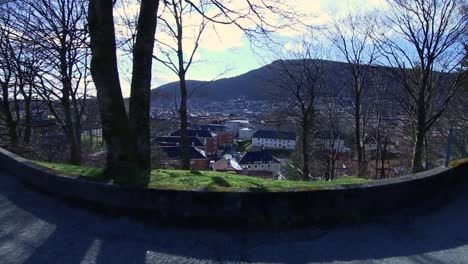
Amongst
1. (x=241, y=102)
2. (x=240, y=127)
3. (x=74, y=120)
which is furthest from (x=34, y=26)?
(x=240, y=127)

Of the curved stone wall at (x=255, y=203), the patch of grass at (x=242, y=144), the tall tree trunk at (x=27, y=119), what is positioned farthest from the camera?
the patch of grass at (x=242, y=144)

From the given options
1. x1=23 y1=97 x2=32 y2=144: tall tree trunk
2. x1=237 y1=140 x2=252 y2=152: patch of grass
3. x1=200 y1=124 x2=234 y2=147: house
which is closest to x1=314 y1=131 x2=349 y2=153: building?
x1=23 y1=97 x2=32 y2=144: tall tree trunk

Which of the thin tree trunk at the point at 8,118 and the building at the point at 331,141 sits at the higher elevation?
the thin tree trunk at the point at 8,118

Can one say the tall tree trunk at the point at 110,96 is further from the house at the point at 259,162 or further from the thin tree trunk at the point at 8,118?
the house at the point at 259,162

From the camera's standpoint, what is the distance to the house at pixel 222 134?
49781 mm

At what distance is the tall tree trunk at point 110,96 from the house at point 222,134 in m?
42.7

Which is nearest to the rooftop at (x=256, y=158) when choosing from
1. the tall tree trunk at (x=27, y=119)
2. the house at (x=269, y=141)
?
the house at (x=269, y=141)

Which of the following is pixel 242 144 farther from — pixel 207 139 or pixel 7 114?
pixel 7 114

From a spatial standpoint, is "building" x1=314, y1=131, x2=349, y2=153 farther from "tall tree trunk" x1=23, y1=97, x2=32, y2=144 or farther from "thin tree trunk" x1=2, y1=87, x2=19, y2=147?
"thin tree trunk" x1=2, y1=87, x2=19, y2=147

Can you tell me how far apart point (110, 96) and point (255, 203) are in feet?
9.62

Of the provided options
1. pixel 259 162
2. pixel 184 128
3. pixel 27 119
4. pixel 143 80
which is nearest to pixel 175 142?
pixel 259 162

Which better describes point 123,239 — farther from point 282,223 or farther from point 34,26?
point 34,26

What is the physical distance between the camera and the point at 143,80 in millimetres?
5332

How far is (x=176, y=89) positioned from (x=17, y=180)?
10151 mm
